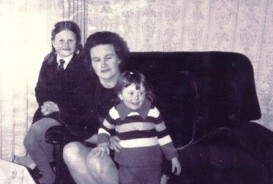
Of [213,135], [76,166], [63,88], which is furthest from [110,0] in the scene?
[76,166]

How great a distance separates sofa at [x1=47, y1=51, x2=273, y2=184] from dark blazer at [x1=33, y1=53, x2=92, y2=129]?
278mm

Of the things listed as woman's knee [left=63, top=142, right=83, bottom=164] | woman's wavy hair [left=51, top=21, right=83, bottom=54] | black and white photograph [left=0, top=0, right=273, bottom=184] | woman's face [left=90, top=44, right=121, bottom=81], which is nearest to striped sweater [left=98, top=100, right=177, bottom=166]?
black and white photograph [left=0, top=0, right=273, bottom=184]

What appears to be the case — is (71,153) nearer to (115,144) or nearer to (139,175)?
(115,144)

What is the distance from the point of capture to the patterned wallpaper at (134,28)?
8.45 feet

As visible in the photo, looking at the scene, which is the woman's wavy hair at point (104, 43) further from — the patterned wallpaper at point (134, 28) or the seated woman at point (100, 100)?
the patterned wallpaper at point (134, 28)

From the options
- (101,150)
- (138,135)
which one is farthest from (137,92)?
(101,150)

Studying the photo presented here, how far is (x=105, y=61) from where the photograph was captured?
1.91 metres

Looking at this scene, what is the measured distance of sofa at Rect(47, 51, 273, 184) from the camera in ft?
6.95

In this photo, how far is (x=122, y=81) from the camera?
1735 mm

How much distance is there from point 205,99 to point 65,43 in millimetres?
855

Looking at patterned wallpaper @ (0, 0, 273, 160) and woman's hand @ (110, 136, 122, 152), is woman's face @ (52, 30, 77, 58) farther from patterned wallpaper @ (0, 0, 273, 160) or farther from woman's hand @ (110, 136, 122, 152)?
woman's hand @ (110, 136, 122, 152)

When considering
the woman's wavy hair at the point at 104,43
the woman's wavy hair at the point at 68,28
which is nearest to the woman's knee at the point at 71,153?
the woman's wavy hair at the point at 104,43

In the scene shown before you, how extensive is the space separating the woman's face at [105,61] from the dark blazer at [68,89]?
98mm

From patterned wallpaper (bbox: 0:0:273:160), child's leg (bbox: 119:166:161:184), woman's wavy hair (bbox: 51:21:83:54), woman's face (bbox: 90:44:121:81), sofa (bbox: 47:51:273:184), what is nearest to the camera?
child's leg (bbox: 119:166:161:184)
